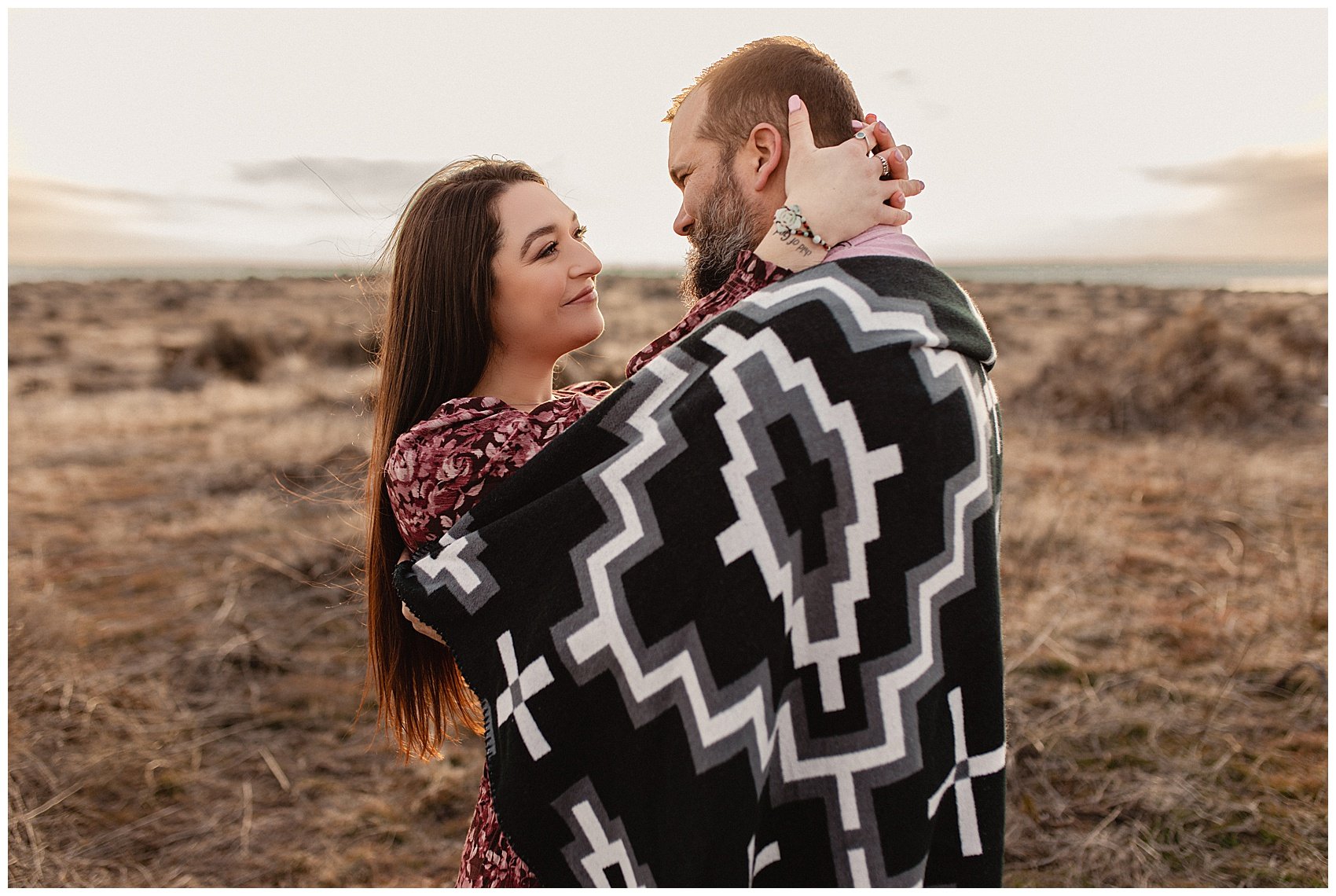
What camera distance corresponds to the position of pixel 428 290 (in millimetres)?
2102

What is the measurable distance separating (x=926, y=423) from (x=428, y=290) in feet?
3.92

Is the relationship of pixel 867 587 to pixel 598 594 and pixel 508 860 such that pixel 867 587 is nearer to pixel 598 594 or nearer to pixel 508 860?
pixel 598 594

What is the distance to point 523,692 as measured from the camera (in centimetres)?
155

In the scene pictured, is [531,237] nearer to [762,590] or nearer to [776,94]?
Answer: [776,94]

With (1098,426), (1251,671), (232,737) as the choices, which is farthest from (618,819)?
(1098,426)

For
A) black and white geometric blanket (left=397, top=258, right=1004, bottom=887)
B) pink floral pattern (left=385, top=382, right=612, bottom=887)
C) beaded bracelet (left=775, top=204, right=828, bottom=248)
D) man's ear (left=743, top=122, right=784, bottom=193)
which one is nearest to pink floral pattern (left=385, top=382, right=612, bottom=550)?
pink floral pattern (left=385, top=382, right=612, bottom=887)

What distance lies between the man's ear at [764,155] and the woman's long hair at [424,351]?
56 centimetres

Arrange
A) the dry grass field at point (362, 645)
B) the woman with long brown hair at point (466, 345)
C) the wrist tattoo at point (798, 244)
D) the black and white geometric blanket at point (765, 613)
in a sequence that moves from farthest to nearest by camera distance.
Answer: the dry grass field at point (362, 645)
the woman with long brown hair at point (466, 345)
the wrist tattoo at point (798, 244)
the black and white geometric blanket at point (765, 613)

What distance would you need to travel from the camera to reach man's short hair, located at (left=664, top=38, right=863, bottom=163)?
2045mm

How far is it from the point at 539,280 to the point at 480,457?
1.61 ft

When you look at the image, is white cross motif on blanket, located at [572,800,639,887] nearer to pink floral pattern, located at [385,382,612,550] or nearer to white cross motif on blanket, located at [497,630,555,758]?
white cross motif on blanket, located at [497,630,555,758]

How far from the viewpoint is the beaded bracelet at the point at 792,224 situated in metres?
1.75

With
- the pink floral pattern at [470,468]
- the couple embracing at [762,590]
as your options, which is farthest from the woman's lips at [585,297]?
the couple embracing at [762,590]

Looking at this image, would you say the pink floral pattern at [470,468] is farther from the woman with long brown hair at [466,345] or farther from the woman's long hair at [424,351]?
the woman's long hair at [424,351]
